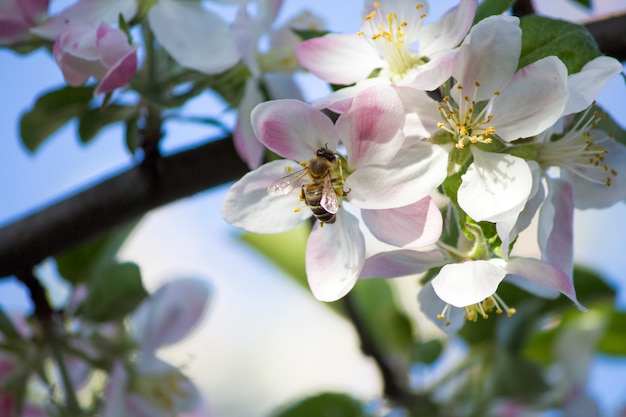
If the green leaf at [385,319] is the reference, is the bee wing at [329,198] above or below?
above

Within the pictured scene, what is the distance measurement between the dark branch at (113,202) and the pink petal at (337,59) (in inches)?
7.1

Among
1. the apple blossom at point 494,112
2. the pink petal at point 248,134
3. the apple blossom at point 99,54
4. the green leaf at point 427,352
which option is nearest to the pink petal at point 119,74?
the apple blossom at point 99,54

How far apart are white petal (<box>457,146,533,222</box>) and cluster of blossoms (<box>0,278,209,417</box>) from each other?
40 centimetres

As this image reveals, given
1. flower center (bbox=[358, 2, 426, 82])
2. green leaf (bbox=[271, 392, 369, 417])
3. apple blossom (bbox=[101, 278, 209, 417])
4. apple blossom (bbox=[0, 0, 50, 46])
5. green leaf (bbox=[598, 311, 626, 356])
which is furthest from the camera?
green leaf (bbox=[598, 311, 626, 356])

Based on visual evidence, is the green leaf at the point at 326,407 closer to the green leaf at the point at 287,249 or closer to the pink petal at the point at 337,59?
the green leaf at the point at 287,249

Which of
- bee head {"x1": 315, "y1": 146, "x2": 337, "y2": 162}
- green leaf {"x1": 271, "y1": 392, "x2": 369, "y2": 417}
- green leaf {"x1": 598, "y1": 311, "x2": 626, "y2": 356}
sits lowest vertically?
green leaf {"x1": 598, "y1": 311, "x2": 626, "y2": 356}

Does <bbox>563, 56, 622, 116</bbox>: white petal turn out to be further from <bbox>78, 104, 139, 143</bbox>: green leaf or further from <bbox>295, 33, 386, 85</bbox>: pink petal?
<bbox>78, 104, 139, 143</bbox>: green leaf

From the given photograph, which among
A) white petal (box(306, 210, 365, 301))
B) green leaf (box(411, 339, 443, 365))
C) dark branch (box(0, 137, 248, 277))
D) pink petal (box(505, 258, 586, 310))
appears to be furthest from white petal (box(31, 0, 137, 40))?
green leaf (box(411, 339, 443, 365))

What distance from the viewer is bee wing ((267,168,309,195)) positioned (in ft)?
1.72

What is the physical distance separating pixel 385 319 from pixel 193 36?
0.49m

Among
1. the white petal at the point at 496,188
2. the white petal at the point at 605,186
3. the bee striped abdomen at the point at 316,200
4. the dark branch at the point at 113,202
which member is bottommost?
the dark branch at the point at 113,202

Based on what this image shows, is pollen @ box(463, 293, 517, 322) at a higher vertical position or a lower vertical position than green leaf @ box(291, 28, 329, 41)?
lower

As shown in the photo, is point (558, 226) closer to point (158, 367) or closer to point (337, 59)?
point (337, 59)

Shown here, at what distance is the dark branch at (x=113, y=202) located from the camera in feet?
2.37
